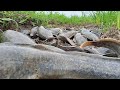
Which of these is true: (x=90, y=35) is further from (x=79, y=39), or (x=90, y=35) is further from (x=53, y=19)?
(x=53, y=19)

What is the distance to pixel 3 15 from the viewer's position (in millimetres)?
4145

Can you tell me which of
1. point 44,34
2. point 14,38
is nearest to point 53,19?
point 44,34

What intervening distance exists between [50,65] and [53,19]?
3250mm

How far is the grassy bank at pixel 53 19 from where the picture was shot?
4082 mm

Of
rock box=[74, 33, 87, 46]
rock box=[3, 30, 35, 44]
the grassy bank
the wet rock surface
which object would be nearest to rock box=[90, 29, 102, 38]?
the grassy bank

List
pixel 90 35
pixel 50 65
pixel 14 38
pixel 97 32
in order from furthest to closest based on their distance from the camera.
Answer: pixel 97 32
pixel 90 35
pixel 14 38
pixel 50 65

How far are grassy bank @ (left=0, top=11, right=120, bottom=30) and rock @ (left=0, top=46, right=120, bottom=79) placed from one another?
2075 mm

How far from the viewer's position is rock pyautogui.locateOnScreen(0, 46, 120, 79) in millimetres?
1753

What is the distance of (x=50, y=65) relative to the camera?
Result: 5.93 feet

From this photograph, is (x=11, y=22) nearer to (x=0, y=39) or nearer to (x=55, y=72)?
(x=0, y=39)

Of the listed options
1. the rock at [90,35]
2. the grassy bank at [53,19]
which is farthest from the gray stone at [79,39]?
the grassy bank at [53,19]

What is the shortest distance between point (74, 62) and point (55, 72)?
14cm
